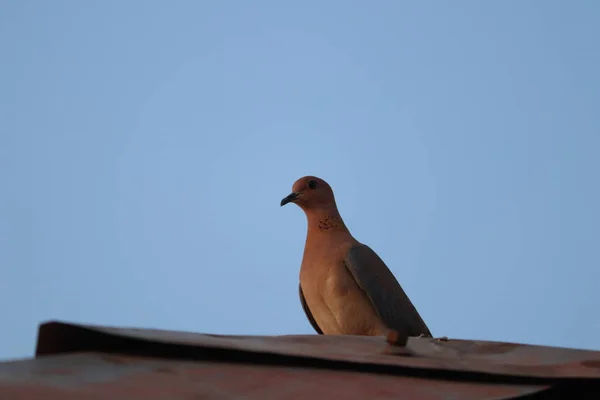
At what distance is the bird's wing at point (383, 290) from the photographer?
18.6 feet

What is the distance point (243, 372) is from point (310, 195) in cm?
512

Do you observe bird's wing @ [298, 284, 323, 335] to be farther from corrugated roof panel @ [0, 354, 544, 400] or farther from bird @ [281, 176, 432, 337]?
corrugated roof panel @ [0, 354, 544, 400]

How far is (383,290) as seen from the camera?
19.0ft

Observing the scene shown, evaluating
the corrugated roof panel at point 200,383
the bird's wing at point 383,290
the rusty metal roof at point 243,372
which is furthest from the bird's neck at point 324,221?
the corrugated roof panel at point 200,383

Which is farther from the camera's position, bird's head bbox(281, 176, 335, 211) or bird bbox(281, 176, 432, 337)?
bird's head bbox(281, 176, 335, 211)

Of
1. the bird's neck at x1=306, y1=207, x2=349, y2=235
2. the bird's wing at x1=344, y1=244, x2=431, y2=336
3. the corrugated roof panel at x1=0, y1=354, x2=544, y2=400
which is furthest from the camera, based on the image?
the bird's neck at x1=306, y1=207, x2=349, y2=235

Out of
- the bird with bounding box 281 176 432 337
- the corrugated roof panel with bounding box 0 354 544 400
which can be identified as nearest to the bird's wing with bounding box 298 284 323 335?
the bird with bounding box 281 176 432 337

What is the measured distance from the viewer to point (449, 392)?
1.51 meters

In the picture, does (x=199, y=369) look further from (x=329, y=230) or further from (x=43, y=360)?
(x=329, y=230)

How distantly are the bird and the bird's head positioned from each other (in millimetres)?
438

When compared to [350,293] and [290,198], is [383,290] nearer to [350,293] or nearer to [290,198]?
[350,293]

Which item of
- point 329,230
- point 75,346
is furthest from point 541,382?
point 329,230

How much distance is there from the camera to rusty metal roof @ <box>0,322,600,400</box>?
4.31 feet

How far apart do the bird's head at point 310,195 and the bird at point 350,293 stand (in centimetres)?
44
